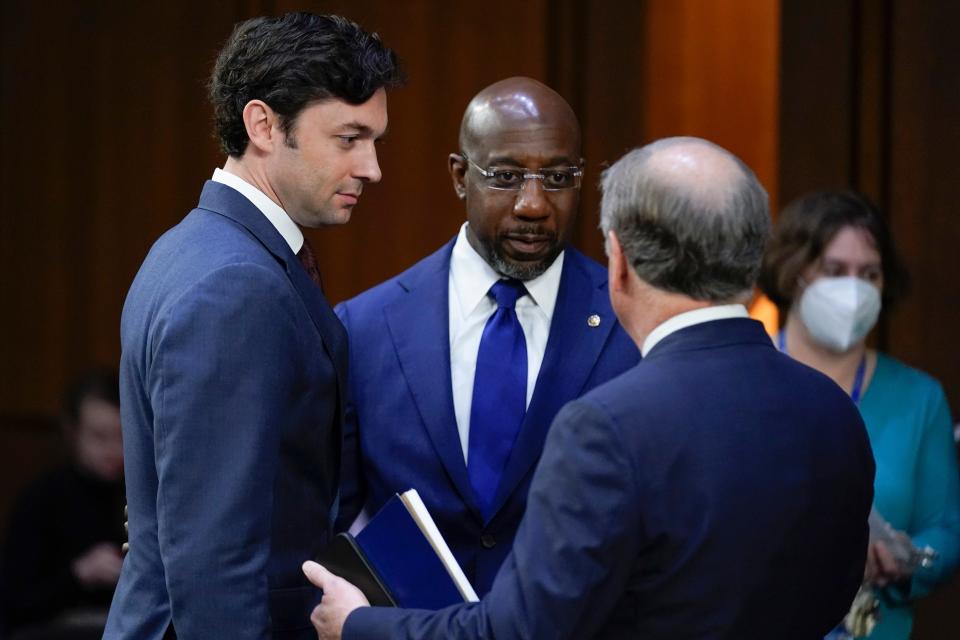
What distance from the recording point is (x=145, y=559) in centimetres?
206

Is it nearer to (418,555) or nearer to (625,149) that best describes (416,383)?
(418,555)

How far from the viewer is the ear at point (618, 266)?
182cm

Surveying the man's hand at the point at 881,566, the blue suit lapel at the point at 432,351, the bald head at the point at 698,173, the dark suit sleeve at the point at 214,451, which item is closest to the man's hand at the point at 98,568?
the blue suit lapel at the point at 432,351

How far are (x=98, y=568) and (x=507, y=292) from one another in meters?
1.93

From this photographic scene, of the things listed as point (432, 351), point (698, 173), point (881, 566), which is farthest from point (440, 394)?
point (881, 566)

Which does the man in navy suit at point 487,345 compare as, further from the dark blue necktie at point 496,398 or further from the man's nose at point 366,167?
the man's nose at point 366,167

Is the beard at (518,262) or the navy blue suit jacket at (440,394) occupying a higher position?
the beard at (518,262)

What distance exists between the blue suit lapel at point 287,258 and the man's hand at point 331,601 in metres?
0.26

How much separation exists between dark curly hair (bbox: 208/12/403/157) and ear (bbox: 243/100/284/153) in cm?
1

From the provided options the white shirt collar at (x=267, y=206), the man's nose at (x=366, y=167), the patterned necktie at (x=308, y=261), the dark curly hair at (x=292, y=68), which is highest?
the dark curly hair at (x=292, y=68)

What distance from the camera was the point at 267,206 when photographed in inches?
85.6

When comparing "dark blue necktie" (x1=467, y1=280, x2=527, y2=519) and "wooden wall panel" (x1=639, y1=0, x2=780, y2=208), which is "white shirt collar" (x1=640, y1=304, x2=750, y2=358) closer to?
"dark blue necktie" (x1=467, y1=280, x2=527, y2=519)

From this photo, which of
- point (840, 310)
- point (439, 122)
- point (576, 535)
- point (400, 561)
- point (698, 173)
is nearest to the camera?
point (576, 535)

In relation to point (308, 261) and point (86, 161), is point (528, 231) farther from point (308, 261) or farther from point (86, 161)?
point (86, 161)
